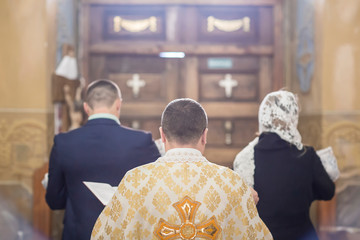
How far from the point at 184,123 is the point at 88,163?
3.40ft

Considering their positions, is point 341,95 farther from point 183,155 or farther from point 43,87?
point 183,155

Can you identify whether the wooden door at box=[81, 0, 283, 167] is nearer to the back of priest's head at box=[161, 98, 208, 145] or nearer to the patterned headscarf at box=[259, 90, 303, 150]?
the patterned headscarf at box=[259, 90, 303, 150]

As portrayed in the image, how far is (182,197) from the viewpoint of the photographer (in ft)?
5.55

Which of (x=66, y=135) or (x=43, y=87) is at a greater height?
(x=43, y=87)

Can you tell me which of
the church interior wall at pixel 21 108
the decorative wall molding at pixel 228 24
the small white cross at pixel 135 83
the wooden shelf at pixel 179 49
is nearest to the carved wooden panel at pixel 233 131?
the wooden shelf at pixel 179 49

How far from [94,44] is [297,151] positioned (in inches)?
126

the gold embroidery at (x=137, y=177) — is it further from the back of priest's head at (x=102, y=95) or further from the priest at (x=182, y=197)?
the back of priest's head at (x=102, y=95)

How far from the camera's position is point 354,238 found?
14.2 ft

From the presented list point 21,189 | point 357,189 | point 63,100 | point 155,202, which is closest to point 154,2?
point 63,100

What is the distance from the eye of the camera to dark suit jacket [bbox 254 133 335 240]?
2.62 meters

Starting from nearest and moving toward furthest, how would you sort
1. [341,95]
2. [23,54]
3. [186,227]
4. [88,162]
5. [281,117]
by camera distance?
1. [186,227]
2. [88,162]
3. [281,117]
4. [23,54]
5. [341,95]

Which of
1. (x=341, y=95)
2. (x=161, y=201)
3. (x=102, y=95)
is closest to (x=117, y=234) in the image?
(x=161, y=201)

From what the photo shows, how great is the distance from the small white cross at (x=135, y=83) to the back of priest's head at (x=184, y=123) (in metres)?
3.51

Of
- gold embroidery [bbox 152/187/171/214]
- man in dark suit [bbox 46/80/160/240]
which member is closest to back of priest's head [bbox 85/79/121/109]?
man in dark suit [bbox 46/80/160/240]
